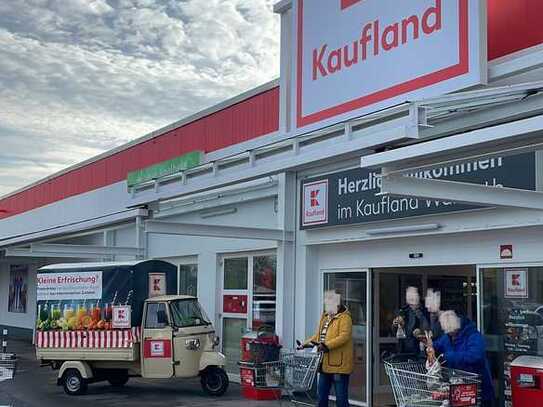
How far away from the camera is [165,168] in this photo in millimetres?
18859

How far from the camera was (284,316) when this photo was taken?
13289 millimetres

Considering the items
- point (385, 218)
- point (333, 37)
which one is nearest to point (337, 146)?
point (385, 218)

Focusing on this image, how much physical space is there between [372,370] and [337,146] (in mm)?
3634

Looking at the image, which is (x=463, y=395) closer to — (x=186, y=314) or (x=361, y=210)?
(x=361, y=210)

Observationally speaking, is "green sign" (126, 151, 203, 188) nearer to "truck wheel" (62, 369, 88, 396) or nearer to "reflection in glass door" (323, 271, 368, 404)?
"truck wheel" (62, 369, 88, 396)

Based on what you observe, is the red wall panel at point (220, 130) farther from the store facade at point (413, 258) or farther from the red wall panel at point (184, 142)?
the store facade at point (413, 258)

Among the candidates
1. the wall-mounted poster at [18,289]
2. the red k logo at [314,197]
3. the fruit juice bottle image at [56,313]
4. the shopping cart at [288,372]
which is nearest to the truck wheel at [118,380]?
the fruit juice bottle image at [56,313]

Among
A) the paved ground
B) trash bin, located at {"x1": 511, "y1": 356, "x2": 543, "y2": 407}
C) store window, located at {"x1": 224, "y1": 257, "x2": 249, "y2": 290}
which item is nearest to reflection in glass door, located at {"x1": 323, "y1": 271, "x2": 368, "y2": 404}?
the paved ground

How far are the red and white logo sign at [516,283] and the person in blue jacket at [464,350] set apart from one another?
4.83ft

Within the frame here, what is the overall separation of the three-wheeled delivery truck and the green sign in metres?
3.83

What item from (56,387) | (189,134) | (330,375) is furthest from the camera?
(189,134)

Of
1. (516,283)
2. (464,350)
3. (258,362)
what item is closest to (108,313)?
(258,362)

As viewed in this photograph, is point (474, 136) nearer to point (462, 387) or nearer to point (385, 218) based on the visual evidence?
point (462, 387)

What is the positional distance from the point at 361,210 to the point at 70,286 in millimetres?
5764
